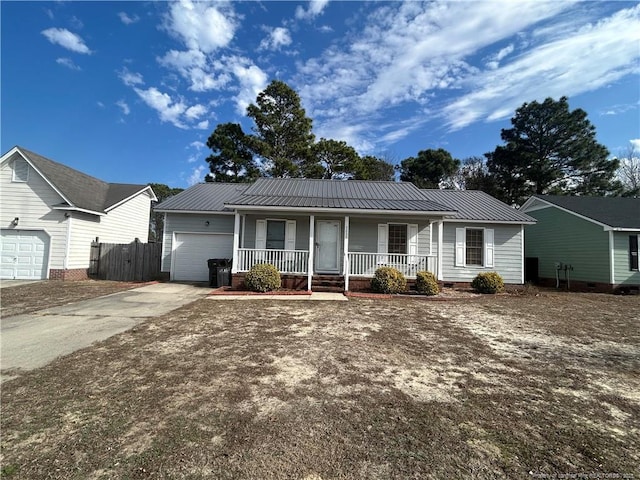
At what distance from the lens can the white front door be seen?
1241 cm

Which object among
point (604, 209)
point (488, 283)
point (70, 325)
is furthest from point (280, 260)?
point (604, 209)

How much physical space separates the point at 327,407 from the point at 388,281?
298 inches

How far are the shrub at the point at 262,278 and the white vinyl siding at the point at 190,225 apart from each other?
404 cm

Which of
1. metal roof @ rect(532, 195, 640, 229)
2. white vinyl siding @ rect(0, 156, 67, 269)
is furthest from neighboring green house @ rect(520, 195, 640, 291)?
white vinyl siding @ rect(0, 156, 67, 269)

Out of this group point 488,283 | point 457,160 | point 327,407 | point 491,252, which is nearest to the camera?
point 327,407

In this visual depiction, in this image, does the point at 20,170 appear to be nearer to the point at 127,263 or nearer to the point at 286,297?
the point at 127,263

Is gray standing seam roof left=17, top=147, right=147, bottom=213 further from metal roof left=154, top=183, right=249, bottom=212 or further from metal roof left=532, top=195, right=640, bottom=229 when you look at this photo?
metal roof left=532, top=195, right=640, bottom=229

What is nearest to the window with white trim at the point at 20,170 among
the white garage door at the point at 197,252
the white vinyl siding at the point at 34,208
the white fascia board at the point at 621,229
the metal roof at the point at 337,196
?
the white vinyl siding at the point at 34,208

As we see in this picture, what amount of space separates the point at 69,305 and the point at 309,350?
694cm

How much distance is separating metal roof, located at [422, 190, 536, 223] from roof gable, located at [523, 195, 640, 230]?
3049 mm

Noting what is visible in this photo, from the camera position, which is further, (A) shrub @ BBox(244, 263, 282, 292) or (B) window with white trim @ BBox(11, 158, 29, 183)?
(B) window with white trim @ BBox(11, 158, 29, 183)

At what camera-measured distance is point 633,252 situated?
13328 millimetres

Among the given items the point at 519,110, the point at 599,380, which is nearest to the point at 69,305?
the point at 599,380

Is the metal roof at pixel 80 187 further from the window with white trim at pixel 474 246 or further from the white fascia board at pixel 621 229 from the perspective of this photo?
the white fascia board at pixel 621 229
